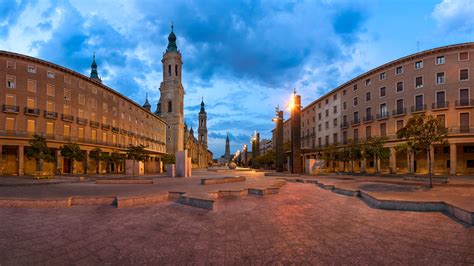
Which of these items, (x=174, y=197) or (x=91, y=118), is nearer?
(x=174, y=197)

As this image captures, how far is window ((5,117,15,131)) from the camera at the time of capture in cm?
3312

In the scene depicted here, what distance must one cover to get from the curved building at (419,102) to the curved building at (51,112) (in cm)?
3713

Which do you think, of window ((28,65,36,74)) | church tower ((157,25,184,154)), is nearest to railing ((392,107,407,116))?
window ((28,65,36,74))

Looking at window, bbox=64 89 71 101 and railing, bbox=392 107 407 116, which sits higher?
window, bbox=64 89 71 101

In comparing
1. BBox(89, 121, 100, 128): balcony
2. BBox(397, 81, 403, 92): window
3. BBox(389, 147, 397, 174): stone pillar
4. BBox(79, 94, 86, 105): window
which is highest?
BBox(397, 81, 403, 92): window

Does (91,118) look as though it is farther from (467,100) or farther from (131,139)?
(467,100)

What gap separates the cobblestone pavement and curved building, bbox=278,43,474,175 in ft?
93.9

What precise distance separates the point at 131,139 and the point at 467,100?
2406 inches

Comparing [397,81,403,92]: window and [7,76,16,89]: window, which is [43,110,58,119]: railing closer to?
[7,76,16,89]: window

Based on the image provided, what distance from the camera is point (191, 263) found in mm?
4062

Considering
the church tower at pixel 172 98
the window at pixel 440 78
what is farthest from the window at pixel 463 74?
the church tower at pixel 172 98

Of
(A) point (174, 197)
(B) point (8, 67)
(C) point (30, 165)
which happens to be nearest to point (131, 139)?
(C) point (30, 165)

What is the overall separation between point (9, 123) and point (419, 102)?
5965 centimetres

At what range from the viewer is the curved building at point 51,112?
33719 mm
